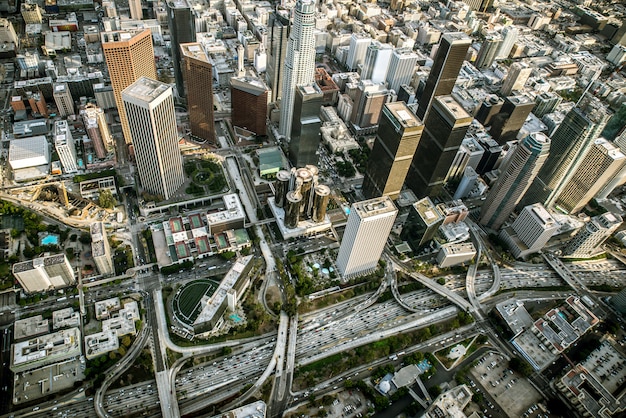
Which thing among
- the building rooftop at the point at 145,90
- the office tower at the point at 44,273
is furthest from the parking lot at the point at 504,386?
the building rooftop at the point at 145,90

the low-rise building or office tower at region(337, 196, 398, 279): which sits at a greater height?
office tower at region(337, 196, 398, 279)

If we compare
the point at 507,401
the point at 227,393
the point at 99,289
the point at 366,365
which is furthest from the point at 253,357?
→ the point at 507,401

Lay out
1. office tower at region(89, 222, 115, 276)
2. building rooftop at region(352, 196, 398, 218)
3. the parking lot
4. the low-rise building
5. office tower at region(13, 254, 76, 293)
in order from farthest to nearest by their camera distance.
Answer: office tower at region(89, 222, 115, 276), building rooftop at region(352, 196, 398, 218), office tower at region(13, 254, 76, 293), the parking lot, the low-rise building

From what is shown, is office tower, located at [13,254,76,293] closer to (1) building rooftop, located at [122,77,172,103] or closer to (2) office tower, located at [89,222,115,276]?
(2) office tower, located at [89,222,115,276]

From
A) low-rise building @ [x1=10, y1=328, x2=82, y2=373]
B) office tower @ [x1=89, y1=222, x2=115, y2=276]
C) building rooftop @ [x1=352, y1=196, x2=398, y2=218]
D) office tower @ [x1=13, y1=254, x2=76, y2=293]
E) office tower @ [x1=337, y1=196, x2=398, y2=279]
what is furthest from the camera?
office tower @ [x1=89, y1=222, x2=115, y2=276]

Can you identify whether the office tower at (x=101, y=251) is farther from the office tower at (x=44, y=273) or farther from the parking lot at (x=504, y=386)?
the parking lot at (x=504, y=386)

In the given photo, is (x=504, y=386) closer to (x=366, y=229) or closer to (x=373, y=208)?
(x=366, y=229)

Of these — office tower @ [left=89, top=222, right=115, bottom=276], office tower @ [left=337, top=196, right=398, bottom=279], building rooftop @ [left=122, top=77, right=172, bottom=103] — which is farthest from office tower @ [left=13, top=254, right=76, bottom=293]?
office tower @ [left=337, top=196, right=398, bottom=279]
